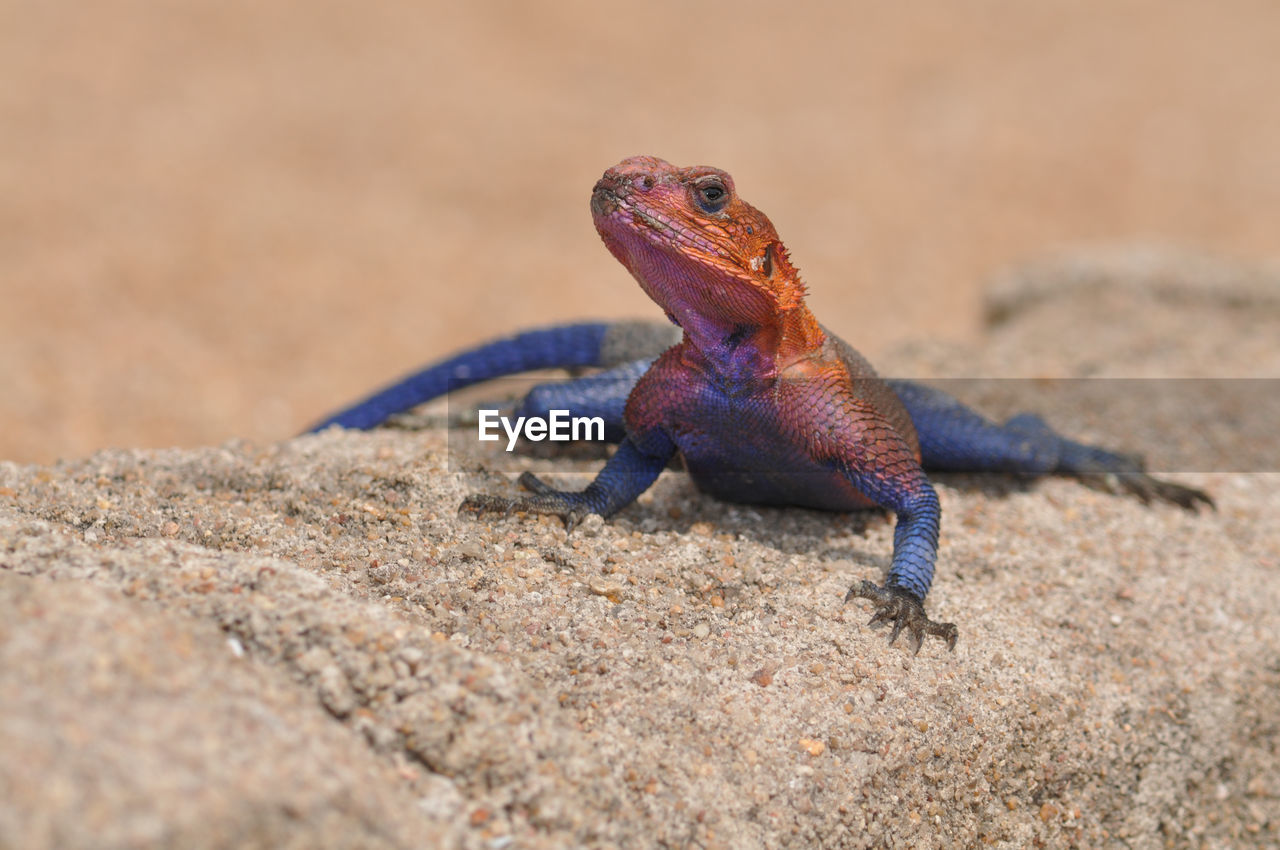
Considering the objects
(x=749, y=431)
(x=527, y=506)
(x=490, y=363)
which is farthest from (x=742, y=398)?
(x=490, y=363)

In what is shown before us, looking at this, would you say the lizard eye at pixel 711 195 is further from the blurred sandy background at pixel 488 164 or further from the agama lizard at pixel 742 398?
the blurred sandy background at pixel 488 164

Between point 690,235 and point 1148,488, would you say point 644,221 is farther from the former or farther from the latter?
point 1148,488


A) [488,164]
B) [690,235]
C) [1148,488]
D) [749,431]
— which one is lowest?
[1148,488]

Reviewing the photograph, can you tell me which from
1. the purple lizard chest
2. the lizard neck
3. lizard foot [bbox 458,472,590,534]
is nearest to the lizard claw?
lizard foot [bbox 458,472,590,534]

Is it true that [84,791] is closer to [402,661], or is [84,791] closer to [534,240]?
[402,661]

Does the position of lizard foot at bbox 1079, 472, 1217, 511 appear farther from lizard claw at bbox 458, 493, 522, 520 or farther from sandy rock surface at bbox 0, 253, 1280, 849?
Result: lizard claw at bbox 458, 493, 522, 520

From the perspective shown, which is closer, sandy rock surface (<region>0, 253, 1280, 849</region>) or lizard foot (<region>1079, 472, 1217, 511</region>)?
sandy rock surface (<region>0, 253, 1280, 849</region>)

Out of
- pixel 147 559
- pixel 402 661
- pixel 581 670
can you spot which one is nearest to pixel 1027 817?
pixel 581 670
